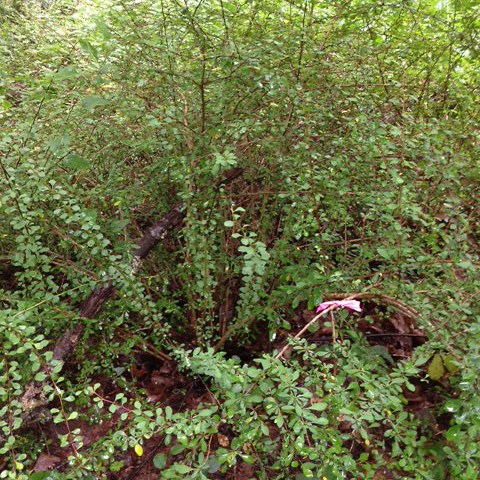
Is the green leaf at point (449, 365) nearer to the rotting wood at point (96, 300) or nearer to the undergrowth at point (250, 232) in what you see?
the undergrowth at point (250, 232)

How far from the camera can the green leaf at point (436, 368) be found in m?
2.31

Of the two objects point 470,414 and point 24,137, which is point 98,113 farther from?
point 470,414

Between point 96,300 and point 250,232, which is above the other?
point 250,232

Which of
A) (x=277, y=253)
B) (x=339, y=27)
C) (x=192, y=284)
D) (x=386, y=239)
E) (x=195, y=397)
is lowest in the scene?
(x=195, y=397)

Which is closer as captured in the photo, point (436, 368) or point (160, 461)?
point (160, 461)

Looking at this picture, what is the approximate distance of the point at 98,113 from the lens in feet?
8.84

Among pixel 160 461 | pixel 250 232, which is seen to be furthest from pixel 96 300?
pixel 250 232

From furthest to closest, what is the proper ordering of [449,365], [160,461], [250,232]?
[449,365], [160,461], [250,232]

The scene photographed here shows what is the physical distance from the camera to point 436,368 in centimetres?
231

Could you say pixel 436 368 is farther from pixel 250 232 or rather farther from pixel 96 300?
pixel 96 300

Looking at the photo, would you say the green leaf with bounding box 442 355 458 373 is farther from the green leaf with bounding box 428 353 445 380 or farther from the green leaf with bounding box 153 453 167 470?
the green leaf with bounding box 153 453 167 470

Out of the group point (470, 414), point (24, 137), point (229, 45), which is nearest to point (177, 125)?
point (229, 45)

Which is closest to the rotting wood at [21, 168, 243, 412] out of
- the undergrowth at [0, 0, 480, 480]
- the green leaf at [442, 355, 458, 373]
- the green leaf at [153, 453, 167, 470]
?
the undergrowth at [0, 0, 480, 480]

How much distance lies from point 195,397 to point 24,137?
1564 millimetres
